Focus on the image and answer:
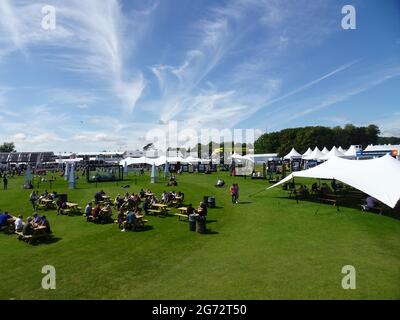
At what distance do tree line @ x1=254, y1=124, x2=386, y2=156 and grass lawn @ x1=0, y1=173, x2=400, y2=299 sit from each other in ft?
278

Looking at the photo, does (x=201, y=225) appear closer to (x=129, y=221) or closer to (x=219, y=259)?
(x=129, y=221)

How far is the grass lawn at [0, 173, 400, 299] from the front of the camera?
9180 mm

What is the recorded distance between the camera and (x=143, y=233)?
1616cm

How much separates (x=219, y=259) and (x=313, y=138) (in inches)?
3725

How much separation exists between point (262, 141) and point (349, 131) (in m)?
31.8

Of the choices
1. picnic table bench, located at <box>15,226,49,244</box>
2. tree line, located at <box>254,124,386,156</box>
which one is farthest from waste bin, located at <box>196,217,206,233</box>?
tree line, located at <box>254,124,386,156</box>

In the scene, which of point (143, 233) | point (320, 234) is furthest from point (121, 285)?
point (320, 234)

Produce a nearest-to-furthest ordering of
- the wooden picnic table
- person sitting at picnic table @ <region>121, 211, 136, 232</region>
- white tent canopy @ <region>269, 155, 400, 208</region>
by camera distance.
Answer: person sitting at picnic table @ <region>121, 211, 136, 232</region> → white tent canopy @ <region>269, 155, 400, 208</region> → the wooden picnic table

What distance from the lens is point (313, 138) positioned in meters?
99.5

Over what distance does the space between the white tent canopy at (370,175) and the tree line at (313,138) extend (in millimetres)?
77094

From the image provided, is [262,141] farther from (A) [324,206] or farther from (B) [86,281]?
(B) [86,281]

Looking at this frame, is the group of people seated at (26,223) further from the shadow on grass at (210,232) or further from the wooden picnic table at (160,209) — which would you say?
the shadow on grass at (210,232)

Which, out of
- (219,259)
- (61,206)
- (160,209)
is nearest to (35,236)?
(61,206)

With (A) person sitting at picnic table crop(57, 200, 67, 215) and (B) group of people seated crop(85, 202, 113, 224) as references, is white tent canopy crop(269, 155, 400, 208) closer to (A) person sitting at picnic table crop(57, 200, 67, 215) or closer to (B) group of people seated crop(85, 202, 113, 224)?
(B) group of people seated crop(85, 202, 113, 224)
